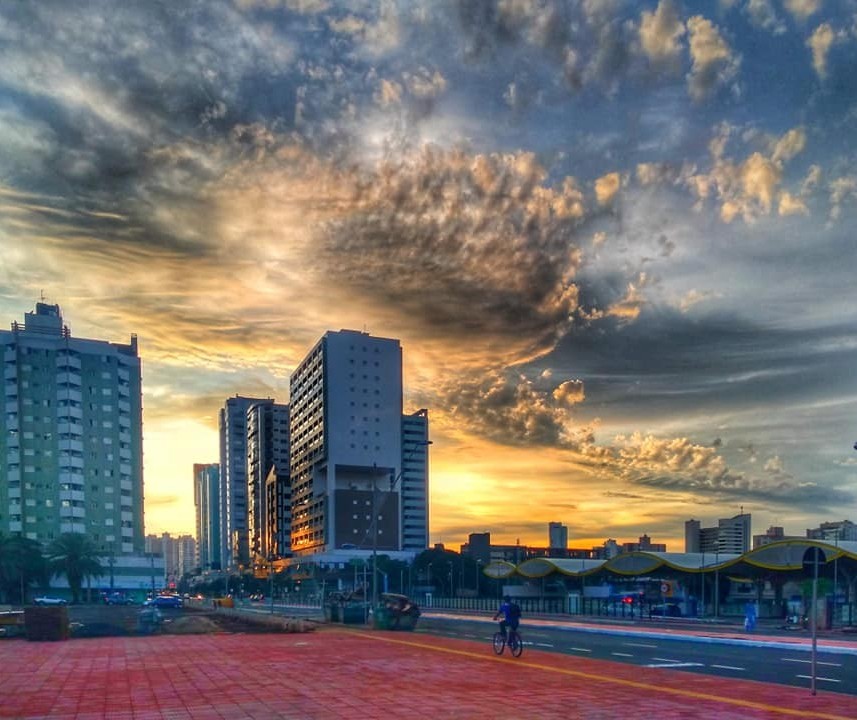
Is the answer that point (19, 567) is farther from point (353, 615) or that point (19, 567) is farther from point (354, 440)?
point (354, 440)

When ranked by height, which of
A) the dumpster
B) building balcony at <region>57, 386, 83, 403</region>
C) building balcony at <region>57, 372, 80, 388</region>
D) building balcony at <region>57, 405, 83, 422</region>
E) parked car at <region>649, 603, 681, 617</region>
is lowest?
parked car at <region>649, 603, 681, 617</region>

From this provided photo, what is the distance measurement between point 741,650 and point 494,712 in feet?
55.8

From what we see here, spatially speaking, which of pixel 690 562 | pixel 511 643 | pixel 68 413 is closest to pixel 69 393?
pixel 68 413

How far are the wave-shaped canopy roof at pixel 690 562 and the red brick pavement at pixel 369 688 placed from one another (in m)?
21.6

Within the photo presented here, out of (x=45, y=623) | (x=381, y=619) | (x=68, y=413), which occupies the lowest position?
(x=381, y=619)

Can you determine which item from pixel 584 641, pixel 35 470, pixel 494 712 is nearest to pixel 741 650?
pixel 584 641

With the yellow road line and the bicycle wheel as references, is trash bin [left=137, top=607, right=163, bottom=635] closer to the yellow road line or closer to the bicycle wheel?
the yellow road line

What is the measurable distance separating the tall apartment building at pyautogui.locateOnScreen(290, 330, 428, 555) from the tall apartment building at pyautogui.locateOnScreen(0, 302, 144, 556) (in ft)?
158

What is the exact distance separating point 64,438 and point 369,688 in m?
115

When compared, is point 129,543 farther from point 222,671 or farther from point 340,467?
point 222,671

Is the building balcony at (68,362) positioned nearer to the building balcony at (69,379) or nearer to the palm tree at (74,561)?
the building balcony at (69,379)

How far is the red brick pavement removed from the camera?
13.4 meters

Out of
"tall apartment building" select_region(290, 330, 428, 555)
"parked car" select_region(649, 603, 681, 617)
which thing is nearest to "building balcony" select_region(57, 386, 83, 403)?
"tall apartment building" select_region(290, 330, 428, 555)

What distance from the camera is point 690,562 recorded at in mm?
68438
